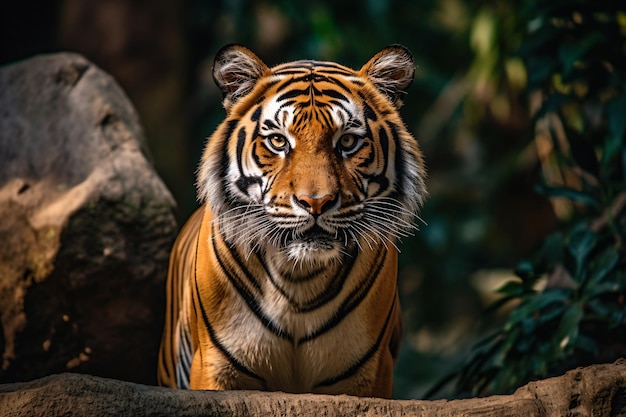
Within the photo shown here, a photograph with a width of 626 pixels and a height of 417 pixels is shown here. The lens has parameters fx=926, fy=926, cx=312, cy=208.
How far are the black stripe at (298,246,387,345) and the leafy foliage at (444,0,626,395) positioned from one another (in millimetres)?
1299

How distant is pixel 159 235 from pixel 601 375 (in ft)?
6.41

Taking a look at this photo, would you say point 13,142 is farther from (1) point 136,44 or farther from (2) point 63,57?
(1) point 136,44

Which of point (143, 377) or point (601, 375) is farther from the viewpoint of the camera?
point (143, 377)

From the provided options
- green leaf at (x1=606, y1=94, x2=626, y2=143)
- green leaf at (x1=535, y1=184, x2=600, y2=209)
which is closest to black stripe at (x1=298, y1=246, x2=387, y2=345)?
green leaf at (x1=535, y1=184, x2=600, y2=209)

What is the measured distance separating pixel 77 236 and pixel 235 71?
1050mm

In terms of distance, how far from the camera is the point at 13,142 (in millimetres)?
4074

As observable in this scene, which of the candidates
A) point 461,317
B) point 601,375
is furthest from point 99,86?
point 461,317

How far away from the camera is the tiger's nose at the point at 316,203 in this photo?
2.79m

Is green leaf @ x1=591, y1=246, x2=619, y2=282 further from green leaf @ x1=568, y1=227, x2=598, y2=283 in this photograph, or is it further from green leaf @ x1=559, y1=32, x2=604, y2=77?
green leaf @ x1=559, y1=32, x2=604, y2=77

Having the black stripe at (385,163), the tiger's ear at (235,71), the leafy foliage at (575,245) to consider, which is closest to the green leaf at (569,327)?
the leafy foliage at (575,245)

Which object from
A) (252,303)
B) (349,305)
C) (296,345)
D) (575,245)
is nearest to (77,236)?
(252,303)

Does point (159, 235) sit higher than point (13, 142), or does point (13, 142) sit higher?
point (13, 142)

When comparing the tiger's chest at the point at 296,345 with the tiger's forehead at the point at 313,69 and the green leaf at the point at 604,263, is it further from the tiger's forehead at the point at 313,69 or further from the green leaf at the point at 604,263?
the green leaf at the point at 604,263

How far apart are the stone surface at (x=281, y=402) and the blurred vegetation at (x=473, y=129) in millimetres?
1330
